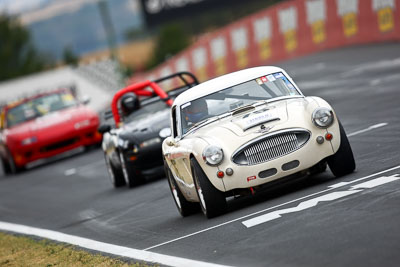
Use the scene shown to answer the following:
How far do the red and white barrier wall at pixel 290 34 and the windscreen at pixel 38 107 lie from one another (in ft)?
29.8

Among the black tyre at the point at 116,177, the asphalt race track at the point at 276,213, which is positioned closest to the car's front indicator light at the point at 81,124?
the asphalt race track at the point at 276,213

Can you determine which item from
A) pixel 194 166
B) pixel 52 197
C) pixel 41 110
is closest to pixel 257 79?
pixel 194 166

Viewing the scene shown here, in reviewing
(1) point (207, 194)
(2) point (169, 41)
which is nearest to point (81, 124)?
(1) point (207, 194)

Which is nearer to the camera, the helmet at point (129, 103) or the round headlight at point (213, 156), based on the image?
the round headlight at point (213, 156)

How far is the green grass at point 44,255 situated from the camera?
8.85m

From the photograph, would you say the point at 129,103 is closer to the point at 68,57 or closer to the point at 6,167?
the point at 6,167

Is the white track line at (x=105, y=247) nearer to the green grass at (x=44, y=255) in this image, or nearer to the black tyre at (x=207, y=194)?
the green grass at (x=44, y=255)

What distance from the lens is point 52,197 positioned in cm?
1641

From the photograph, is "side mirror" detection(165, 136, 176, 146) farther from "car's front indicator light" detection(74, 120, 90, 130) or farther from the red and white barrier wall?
the red and white barrier wall

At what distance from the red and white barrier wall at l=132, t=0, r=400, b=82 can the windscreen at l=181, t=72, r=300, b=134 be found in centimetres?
1623

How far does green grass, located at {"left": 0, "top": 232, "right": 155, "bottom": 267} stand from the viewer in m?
8.85

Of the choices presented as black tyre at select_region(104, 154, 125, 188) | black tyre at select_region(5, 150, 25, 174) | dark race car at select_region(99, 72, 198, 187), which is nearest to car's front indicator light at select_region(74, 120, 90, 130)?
black tyre at select_region(5, 150, 25, 174)

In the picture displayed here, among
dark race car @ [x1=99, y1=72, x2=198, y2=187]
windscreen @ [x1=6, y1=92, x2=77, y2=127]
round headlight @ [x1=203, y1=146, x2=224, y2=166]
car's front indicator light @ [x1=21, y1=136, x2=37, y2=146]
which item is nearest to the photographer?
round headlight @ [x1=203, y1=146, x2=224, y2=166]

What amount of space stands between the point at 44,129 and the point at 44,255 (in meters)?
13.0
